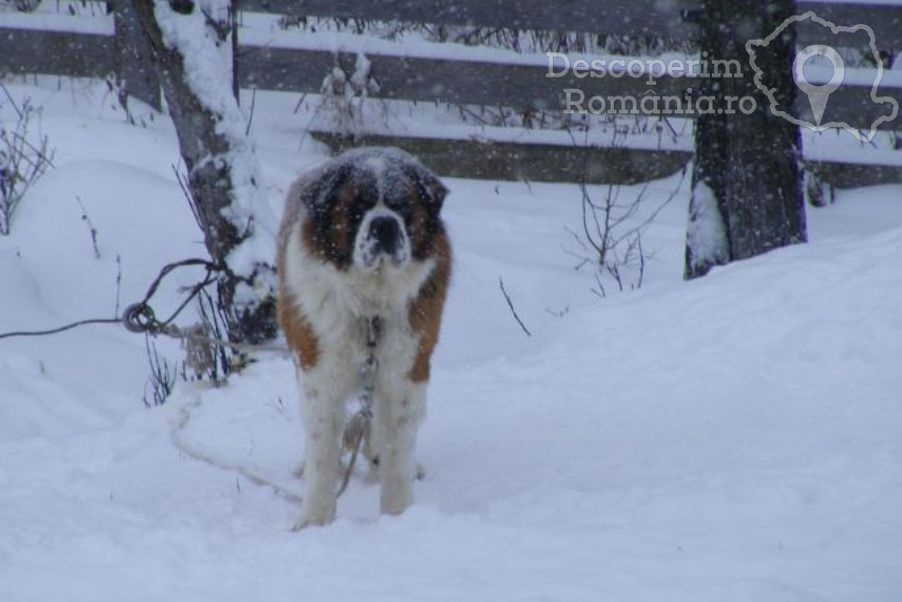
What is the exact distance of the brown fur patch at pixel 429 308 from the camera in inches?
179

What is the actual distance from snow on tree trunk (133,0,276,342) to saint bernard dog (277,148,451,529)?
2045mm

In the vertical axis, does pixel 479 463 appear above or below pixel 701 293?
below

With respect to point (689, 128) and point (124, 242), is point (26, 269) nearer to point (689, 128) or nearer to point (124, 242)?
point (124, 242)

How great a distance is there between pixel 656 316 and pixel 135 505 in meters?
2.71

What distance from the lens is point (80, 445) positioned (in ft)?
18.8

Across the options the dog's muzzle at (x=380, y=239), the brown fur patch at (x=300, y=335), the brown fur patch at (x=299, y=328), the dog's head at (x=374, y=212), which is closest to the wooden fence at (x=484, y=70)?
the brown fur patch at (x=299, y=328)

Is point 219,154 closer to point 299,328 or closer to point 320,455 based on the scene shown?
point 299,328

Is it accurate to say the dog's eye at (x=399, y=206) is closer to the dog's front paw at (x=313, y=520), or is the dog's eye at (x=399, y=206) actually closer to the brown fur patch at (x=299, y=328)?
the brown fur patch at (x=299, y=328)

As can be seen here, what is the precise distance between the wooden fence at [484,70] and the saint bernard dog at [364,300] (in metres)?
5.31

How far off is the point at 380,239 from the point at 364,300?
35 cm

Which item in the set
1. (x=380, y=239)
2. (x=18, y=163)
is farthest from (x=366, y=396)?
(x=18, y=163)

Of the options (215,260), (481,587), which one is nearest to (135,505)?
(481,587)

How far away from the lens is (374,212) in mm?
4188

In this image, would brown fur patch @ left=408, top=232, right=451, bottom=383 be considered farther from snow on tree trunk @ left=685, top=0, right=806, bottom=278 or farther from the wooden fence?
the wooden fence
